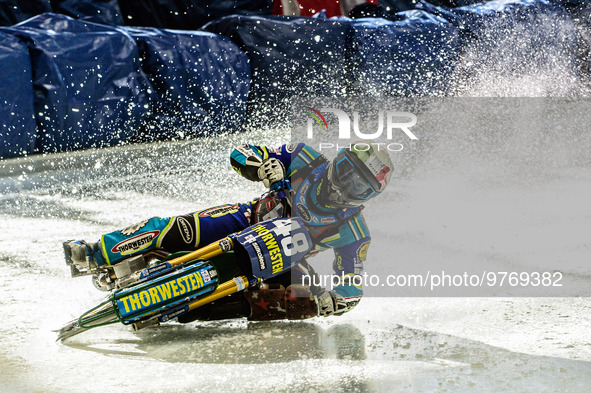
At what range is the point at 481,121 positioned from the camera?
6.97 meters

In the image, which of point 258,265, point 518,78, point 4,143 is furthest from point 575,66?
point 258,265

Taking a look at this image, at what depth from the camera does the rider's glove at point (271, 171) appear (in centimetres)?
265

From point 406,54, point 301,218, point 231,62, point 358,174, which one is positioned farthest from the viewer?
point 406,54

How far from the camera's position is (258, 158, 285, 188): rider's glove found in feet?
8.70

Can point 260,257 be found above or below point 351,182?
below

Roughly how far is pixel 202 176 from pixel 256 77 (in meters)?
2.21

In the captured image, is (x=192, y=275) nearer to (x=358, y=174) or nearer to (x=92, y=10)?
(x=358, y=174)

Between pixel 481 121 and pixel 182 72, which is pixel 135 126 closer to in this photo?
pixel 182 72

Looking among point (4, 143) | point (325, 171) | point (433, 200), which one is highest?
point (325, 171)

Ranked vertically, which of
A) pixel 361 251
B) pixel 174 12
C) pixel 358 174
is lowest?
pixel 361 251

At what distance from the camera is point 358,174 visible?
2420mm

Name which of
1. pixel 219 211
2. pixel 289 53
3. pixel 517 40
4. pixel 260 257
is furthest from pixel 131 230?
pixel 517 40

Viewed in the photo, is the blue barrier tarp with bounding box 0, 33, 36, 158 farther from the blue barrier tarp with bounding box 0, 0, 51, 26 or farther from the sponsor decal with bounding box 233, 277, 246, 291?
the sponsor decal with bounding box 233, 277, 246, 291

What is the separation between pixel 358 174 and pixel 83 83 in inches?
164
